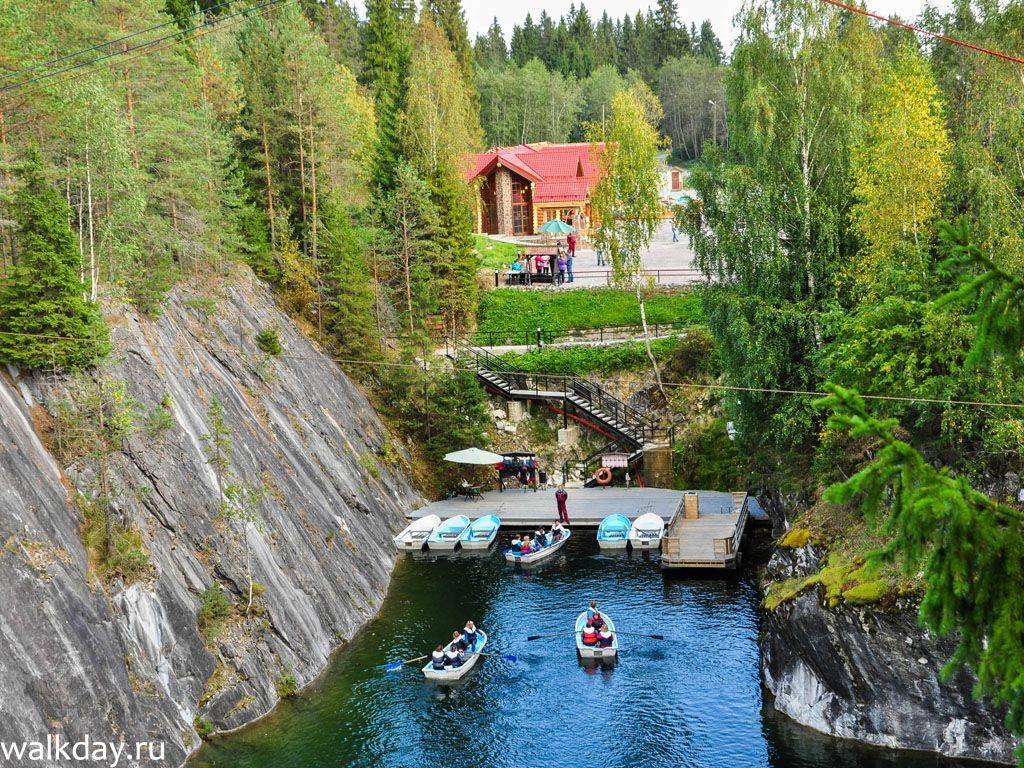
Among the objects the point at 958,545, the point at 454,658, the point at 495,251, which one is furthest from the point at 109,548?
the point at 495,251

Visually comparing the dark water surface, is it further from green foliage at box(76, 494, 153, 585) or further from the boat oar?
green foliage at box(76, 494, 153, 585)

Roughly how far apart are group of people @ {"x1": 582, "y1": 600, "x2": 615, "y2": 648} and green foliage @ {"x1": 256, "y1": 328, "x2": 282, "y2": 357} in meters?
17.7

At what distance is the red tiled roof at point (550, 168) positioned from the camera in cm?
7956

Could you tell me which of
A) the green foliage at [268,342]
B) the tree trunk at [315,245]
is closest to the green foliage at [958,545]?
the green foliage at [268,342]

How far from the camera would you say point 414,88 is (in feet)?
181

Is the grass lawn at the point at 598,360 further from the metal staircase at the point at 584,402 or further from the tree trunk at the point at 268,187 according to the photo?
the tree trunk at the point at 268,187

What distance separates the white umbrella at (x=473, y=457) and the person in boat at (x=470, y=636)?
570 inches

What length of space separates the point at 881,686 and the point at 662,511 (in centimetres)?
1828

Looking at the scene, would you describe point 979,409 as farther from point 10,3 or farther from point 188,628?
point 10,3

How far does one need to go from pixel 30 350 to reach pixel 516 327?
1332 inches

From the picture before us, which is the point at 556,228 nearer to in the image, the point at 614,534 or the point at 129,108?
the point at 614,534

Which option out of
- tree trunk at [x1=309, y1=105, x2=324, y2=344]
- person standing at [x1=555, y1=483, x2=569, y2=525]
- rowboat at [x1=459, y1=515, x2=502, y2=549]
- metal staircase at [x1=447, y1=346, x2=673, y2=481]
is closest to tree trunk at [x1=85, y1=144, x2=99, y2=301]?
tree trunk at [x1=309, y1=105, x2=324, y2=344]

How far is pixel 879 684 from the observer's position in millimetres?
23922

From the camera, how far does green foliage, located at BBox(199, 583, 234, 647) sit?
82.9 feet
